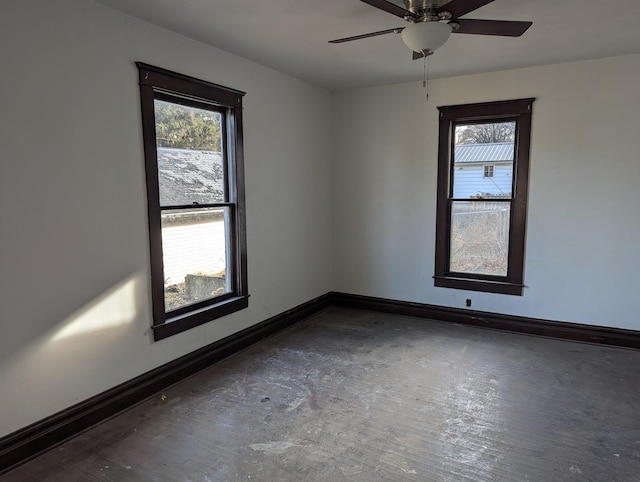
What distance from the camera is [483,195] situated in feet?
15.0

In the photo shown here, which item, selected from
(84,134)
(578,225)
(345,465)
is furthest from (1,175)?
(578,225)

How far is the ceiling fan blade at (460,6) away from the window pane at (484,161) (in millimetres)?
2362

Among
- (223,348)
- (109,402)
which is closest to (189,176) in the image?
(223,348)

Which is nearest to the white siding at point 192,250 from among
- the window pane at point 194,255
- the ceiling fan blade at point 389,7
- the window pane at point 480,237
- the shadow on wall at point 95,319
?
the window pane at point 194,255

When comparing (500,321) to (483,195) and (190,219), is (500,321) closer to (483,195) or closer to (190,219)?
(483,195)

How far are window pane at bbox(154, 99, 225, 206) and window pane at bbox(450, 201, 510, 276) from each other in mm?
2599

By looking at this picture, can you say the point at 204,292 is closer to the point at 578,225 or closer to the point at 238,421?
the point at 238,421

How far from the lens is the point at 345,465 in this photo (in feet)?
7.75

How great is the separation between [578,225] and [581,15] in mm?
2020

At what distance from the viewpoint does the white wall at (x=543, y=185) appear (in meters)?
3.97

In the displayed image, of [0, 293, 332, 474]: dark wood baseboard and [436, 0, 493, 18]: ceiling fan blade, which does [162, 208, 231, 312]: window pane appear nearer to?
[0, 293, 332, 474]: dark wood baseboard

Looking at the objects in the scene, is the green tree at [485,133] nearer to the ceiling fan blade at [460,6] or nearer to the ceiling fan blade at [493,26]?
the ceiling fan blade at [493,26]

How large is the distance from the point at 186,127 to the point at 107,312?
152 centimetres

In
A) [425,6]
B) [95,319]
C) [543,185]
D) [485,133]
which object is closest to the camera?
[425,6]
